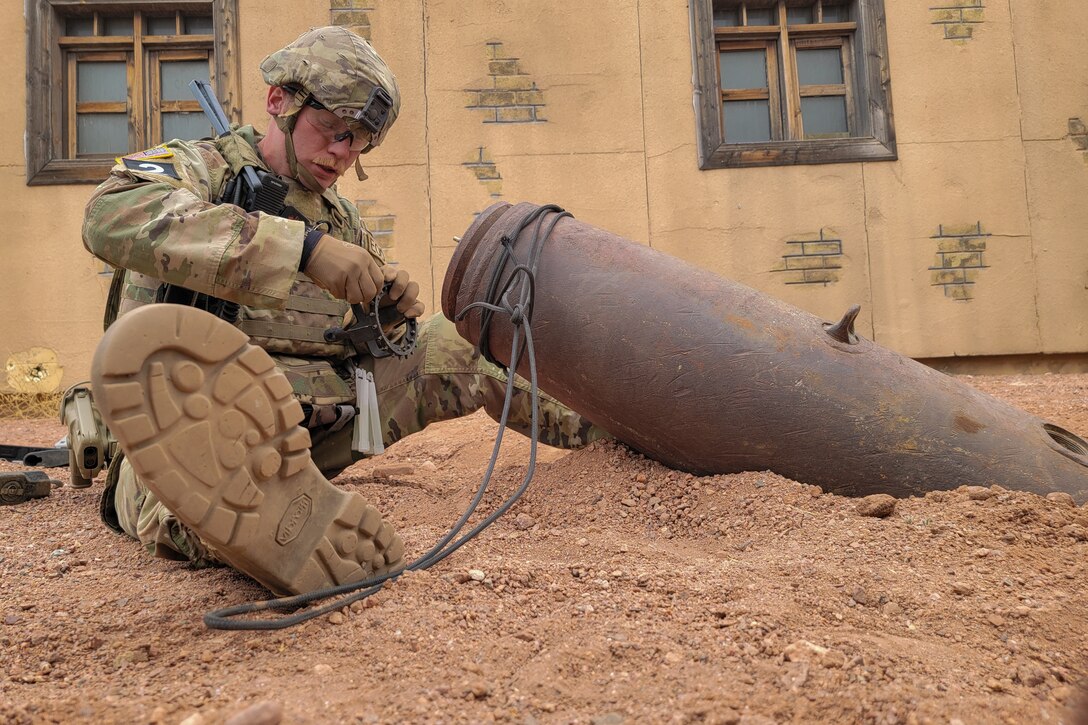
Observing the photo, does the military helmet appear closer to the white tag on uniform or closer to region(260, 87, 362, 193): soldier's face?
region(260, 87, 362, 193): soldier's face

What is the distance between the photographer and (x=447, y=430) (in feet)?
13.1

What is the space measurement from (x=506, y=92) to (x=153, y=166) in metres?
3.38

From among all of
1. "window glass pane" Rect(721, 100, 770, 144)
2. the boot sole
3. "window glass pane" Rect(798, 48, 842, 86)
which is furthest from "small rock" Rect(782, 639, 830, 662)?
"window glass pane" Rect(798, 48, 842, 86)

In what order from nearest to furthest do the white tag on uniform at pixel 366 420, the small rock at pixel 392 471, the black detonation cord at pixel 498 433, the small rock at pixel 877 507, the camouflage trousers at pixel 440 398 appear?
the black detonation cord at pixel 498 433, the small rock at pixel 877 507, the white tag on uniform at pixel 366 420, the camouflage trousers at pixel 440 398, the small rock at pixel 392 471

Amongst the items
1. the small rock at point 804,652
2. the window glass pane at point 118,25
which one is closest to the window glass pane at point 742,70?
the window glass pane at point 118,25

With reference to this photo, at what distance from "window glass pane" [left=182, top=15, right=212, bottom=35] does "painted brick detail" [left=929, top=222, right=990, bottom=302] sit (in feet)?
15.3

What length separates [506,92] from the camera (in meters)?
5.10

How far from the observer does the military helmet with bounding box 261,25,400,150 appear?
88.4 inches

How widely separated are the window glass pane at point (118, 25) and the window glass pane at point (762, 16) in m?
3.91

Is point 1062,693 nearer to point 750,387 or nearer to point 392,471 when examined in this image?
point 750,387

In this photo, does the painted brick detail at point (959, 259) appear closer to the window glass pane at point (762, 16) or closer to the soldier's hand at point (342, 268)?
the window glass pane at point (762, 16)

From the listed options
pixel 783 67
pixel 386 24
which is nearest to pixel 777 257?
pixel 783 67

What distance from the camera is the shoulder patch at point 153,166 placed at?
196 cm

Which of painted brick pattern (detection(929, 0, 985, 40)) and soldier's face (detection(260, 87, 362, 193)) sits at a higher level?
painted brick pattern (detection(929, 0, 985, 40))
